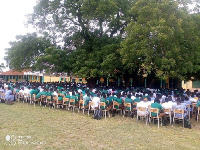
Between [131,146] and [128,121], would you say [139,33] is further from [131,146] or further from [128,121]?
[131,146]

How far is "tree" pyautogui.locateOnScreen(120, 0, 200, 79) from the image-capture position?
44.7ft

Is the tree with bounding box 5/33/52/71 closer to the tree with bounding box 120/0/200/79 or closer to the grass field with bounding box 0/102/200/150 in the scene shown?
the tree with bounding box 120/0/200/79

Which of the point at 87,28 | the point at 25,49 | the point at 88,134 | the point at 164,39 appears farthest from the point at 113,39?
the point at 88,134

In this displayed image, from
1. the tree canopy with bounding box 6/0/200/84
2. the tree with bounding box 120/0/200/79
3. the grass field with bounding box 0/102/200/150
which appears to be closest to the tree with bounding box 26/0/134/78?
the tree canopy with bounding box 6/0/200/84

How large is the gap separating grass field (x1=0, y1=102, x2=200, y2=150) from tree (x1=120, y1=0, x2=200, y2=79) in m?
5.08

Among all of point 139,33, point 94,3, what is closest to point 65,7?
point 94,3

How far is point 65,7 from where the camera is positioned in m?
21.3

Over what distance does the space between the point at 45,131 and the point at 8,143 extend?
173 centimetres

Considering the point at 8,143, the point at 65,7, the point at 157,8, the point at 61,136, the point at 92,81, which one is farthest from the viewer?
the point at 92,81

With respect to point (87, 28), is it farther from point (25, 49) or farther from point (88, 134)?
point (88, 134)

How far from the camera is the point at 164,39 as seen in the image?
13031mm

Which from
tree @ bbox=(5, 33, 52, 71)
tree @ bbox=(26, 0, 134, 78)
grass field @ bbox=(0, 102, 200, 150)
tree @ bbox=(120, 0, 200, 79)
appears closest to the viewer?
grass field @ bbox=(0, 102, 200, 150)

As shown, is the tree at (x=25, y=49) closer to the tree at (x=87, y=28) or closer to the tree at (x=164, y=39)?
the tree at (x=87, y=28)

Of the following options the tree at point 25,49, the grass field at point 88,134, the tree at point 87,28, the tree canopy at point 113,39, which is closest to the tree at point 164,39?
the tree canopy at point 113,39
